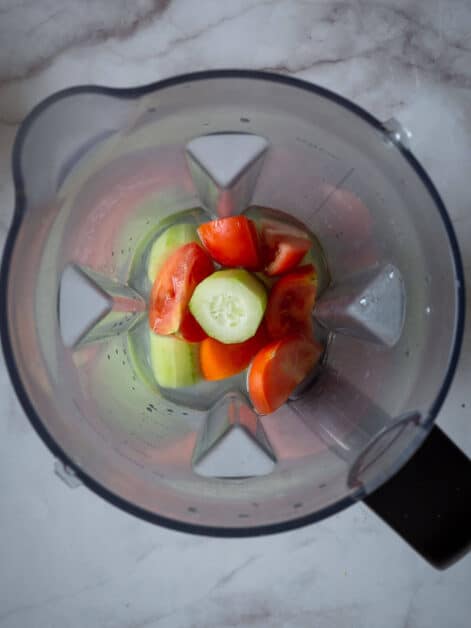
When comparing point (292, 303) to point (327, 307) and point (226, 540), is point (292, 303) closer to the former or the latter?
point (327, 307)

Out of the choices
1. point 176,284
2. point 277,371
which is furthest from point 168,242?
point 277,371

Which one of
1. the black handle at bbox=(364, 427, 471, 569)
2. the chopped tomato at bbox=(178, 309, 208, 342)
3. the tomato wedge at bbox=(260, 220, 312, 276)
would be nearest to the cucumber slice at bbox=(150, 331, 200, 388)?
the chopped tomato at bbox=(178, 309, 208, 342)

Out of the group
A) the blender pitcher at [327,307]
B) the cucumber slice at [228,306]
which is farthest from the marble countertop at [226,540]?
the cucumber slice at [228,306]

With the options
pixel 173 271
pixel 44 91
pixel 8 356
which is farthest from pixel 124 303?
pixel 44 91

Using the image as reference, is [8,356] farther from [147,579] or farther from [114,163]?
[147,579]

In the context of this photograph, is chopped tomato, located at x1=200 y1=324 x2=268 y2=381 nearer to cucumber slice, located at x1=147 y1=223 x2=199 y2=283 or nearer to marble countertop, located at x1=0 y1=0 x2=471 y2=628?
cucumber slice, located at x1=147 y1=223 x2=199 y2=283

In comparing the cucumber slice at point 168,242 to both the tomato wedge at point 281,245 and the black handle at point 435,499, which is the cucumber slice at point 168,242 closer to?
the tomato wedge at point 281,245
